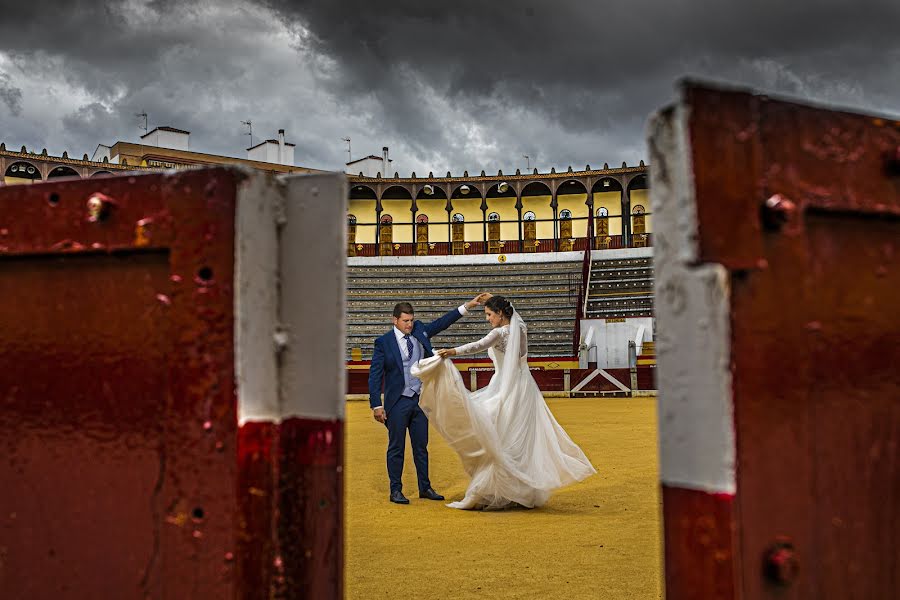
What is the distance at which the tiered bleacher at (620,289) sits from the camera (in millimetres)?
24672

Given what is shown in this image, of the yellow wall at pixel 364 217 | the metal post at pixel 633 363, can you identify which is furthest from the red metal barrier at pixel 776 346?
the yellow wall at pixel 364 217

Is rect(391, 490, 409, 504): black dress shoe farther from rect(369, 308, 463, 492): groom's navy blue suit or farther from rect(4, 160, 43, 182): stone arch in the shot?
rect(4, 160, 43, 182): stone arch

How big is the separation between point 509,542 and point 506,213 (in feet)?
99.3

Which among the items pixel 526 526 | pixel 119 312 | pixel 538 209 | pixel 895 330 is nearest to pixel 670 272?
pixel 895 330

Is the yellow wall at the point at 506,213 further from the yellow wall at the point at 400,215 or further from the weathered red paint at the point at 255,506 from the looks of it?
the weathered red paint at the point at 255,506

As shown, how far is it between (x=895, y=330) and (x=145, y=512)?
53.5 inches

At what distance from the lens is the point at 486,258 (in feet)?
100

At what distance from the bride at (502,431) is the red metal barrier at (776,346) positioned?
4.16 metres

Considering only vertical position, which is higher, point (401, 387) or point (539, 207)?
point (539, 207)

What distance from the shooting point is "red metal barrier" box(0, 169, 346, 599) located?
1.38m

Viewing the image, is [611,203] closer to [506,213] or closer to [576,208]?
[576,208]

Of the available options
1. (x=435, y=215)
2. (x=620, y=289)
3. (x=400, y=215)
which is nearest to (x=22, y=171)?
(x=400, y=215)

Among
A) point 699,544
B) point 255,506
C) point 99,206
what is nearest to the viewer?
point 699,544

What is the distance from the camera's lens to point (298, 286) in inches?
55.7
